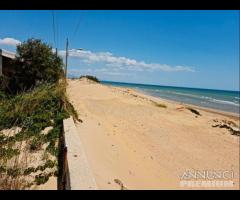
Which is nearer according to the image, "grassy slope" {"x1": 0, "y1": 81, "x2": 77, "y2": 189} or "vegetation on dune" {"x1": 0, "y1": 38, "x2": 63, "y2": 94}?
"grassy slope" {"x1": 0, "y1": 81, "x2": 77, "y2": 189}

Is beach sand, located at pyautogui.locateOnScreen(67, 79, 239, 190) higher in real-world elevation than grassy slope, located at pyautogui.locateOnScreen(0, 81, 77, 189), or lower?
lower

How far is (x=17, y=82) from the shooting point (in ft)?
55.5

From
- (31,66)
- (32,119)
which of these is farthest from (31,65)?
(32,119)

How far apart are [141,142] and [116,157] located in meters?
2.32

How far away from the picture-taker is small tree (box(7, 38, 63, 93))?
1703 centimetres

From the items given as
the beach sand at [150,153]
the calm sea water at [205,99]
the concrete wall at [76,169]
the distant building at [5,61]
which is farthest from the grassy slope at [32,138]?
the calm sea water at [205,99]

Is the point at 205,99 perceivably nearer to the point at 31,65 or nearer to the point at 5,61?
the point at 5,61

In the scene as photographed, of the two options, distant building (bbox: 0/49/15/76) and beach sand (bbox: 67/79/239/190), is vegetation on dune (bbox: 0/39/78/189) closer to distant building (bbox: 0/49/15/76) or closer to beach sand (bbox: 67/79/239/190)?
beach sand (bbox: 67/79/239/190)

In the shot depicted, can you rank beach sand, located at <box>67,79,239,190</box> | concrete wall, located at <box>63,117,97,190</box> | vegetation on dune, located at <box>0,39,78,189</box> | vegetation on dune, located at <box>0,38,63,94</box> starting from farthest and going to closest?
1. vegetation on dune, located at <box>0,38,63,94</box>
2. beach sand, located at <box>67,79,239,190</box>
3. vegetation on dune, located at <box>0,39,78,189</box>
4. concrete wall, located at <box>63,117,97,190</box>

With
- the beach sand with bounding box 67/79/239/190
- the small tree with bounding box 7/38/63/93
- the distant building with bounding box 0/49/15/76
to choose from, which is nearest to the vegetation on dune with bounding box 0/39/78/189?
the small tree with bounding box 7/38/63/93

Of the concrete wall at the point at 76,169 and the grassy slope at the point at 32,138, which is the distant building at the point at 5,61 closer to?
the grassy slope at the point at 32,138

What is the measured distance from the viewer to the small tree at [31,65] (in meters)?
17.0
